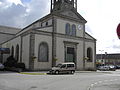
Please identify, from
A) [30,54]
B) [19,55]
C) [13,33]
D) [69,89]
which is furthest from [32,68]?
[13,33]

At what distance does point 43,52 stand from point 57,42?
403 cm

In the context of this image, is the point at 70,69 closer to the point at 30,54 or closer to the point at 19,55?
the point at 30,54

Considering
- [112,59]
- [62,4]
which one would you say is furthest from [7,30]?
[112,59]

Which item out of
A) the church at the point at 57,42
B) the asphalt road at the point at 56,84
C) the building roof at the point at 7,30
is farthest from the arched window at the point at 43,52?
the building roof at the point at 7,30

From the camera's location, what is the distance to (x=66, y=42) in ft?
142

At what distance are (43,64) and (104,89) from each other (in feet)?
87.0

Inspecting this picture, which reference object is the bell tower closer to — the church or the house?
the church

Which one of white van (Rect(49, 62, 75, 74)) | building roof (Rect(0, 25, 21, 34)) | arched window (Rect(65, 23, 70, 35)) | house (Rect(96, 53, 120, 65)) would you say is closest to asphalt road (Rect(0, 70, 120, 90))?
white van (Rect(49, 62, 75, 74))

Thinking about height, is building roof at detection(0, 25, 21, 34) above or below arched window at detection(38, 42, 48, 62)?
above

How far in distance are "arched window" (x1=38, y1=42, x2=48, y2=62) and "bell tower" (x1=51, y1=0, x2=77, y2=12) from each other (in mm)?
10294

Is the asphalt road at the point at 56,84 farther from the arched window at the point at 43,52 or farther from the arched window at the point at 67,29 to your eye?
the arched window at the point at 67,29

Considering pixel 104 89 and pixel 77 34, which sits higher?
pixel 77 34

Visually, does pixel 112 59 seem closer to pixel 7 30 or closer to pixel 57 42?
pixel 7 30

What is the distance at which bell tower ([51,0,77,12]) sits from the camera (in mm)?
45675
